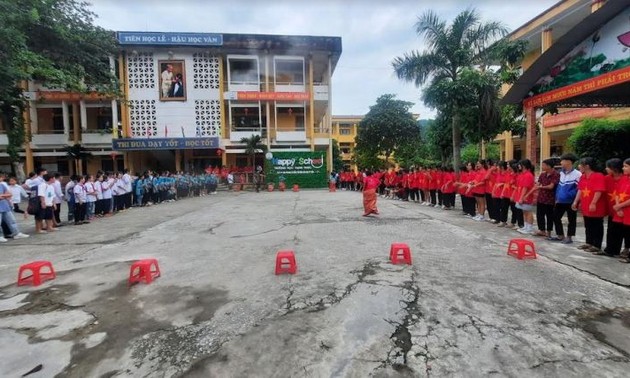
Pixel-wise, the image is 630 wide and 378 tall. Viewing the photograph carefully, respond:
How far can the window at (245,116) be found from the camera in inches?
1070

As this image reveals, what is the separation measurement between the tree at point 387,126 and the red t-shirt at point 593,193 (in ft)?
91.6

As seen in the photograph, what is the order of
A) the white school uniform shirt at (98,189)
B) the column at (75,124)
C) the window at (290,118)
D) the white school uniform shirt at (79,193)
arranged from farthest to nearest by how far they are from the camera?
the window at (290,118) → the column at (75,124) → the white school uniform shirt at (98,189) → the white school uniform shirt at (79,193)

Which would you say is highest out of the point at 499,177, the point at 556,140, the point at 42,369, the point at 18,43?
the point at 18,43

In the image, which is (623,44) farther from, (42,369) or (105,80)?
(105,80)

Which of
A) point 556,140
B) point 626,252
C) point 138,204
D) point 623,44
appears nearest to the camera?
point 626,252

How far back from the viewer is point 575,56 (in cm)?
926

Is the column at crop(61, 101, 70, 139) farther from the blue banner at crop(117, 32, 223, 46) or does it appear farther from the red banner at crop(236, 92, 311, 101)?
the red banner at crop(236, 92, 311, 101)

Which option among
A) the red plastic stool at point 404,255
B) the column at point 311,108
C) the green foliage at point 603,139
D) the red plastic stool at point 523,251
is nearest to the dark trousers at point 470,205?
the red plastic stool at point 523,251

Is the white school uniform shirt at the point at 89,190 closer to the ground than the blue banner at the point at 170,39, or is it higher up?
closer to the ground

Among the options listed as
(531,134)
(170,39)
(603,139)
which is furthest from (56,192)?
(170,39)

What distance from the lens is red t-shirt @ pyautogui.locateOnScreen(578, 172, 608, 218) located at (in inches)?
219

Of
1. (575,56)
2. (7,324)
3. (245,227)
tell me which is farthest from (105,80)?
(575,56)

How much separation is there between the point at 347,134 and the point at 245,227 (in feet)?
171

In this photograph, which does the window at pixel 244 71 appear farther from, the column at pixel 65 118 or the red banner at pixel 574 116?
the red banner at pixel 574 116
